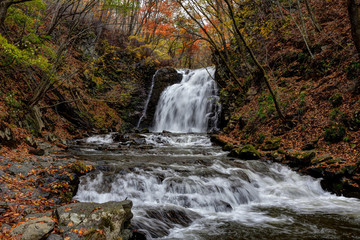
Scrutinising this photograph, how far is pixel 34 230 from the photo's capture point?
8.61ft

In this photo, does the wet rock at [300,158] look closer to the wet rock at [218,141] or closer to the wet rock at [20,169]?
the wet rock at [218,141]

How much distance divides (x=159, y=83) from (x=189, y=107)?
5213 millimetres

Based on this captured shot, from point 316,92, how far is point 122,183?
9157 millimetres

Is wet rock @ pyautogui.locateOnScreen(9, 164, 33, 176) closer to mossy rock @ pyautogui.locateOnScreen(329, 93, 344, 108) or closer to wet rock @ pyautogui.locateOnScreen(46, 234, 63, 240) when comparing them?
wet rock @ pyautogui.locateOnScreen(46, 234, 63, 240)

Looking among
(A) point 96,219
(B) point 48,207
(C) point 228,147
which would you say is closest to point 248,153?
(C) point 228,147

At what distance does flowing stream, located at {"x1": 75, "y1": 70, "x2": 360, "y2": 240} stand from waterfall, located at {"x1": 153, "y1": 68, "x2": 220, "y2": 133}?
9.29 m

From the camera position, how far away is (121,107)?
19.5 meters

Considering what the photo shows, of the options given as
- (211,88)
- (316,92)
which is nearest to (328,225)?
(316,92)

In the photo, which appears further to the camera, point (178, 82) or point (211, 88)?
point (178, 82)

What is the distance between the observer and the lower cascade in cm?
421

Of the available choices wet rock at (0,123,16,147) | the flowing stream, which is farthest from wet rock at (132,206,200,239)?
wet rock at (0,123,16,147)

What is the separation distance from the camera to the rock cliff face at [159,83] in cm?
2062

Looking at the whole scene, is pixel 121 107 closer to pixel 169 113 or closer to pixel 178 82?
pixel 169 113

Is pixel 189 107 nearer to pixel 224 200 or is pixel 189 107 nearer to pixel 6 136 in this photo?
pixel 224 200
